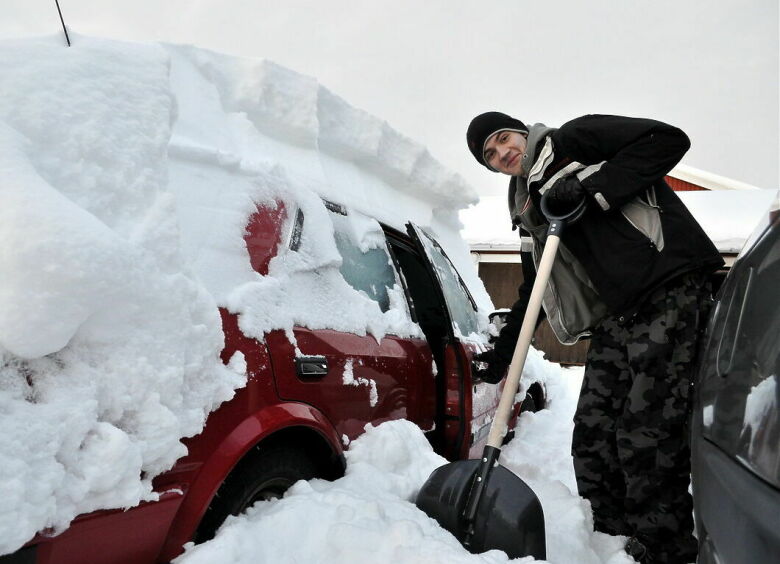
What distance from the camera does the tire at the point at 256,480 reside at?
157 centimetres

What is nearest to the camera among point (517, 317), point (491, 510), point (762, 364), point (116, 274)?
point (762, 364)

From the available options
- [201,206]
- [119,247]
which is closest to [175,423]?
[119,247]

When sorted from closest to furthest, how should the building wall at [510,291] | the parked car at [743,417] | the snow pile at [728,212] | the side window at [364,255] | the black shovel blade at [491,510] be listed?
the parked car at [743,417], the black shovel blade at [491,510], the side window at [364,255], the snow pile at [728,212], the building wall at [510,291]

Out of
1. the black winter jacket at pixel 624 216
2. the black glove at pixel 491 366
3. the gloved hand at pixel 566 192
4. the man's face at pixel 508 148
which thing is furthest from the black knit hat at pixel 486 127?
the black glove at pixel 491 366

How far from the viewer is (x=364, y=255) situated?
101 inches

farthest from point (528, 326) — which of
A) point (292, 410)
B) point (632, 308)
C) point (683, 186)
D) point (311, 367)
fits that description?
point (683, 186)

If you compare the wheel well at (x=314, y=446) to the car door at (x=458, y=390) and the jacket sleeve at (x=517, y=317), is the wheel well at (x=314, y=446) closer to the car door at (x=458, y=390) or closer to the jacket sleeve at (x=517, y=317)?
the car door at (x=458, y=390)

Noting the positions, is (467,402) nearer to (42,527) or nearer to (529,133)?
(529,133)

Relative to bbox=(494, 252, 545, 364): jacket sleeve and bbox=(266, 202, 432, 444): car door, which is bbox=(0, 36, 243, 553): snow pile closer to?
bbox=(266, 202, 432, 444): car door

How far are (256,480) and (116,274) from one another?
791mm

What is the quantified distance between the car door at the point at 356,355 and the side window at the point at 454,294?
464 mm

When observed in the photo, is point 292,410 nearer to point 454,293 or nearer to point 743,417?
point 743,417

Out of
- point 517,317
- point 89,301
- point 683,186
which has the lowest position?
point 517,317

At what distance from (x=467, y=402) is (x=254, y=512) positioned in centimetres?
155
